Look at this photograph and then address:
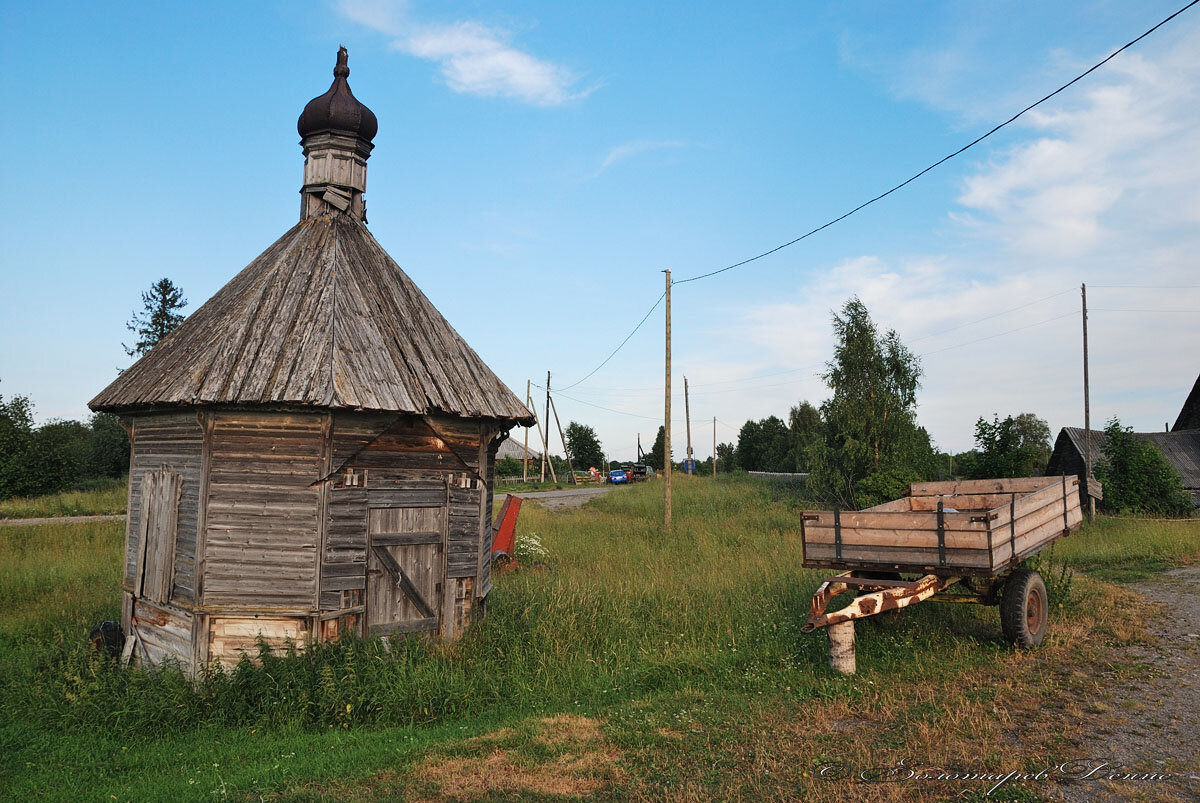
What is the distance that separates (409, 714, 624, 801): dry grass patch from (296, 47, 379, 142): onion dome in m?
8.58

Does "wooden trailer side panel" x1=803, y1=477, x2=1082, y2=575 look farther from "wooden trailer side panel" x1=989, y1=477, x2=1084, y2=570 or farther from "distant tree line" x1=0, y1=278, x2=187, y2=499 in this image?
"distant tree line" x1=0, y1=278, x2=187, y2=499

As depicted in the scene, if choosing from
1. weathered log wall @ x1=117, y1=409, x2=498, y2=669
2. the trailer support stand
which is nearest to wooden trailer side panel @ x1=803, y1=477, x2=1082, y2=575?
the trailer support stand

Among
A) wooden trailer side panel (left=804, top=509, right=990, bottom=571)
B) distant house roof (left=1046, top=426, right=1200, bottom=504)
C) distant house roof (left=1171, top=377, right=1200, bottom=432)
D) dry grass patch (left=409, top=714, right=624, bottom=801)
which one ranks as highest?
distant house roof (left=1171, top=377, right=1200, bottom=432)

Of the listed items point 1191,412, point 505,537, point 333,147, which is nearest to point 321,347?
point 333,147

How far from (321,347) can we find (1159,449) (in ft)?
96.6

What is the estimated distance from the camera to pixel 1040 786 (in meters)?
4.79

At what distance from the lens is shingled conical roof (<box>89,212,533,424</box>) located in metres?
7.89

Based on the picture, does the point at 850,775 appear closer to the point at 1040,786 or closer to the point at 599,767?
the point at 1040,786

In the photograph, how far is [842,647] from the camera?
7.40m

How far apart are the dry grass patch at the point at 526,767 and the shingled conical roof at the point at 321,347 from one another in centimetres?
374

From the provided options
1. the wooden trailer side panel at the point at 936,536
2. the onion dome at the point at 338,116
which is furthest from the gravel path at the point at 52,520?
the wooden trailer side panel at the point at 936,536

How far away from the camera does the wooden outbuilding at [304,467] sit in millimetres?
7941

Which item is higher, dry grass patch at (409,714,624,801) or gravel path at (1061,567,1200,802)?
gravel path at (1061,567,1200,802)

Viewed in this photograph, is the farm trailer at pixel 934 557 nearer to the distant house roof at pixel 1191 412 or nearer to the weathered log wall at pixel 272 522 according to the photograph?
the weathered log wall at pixel 272 522
